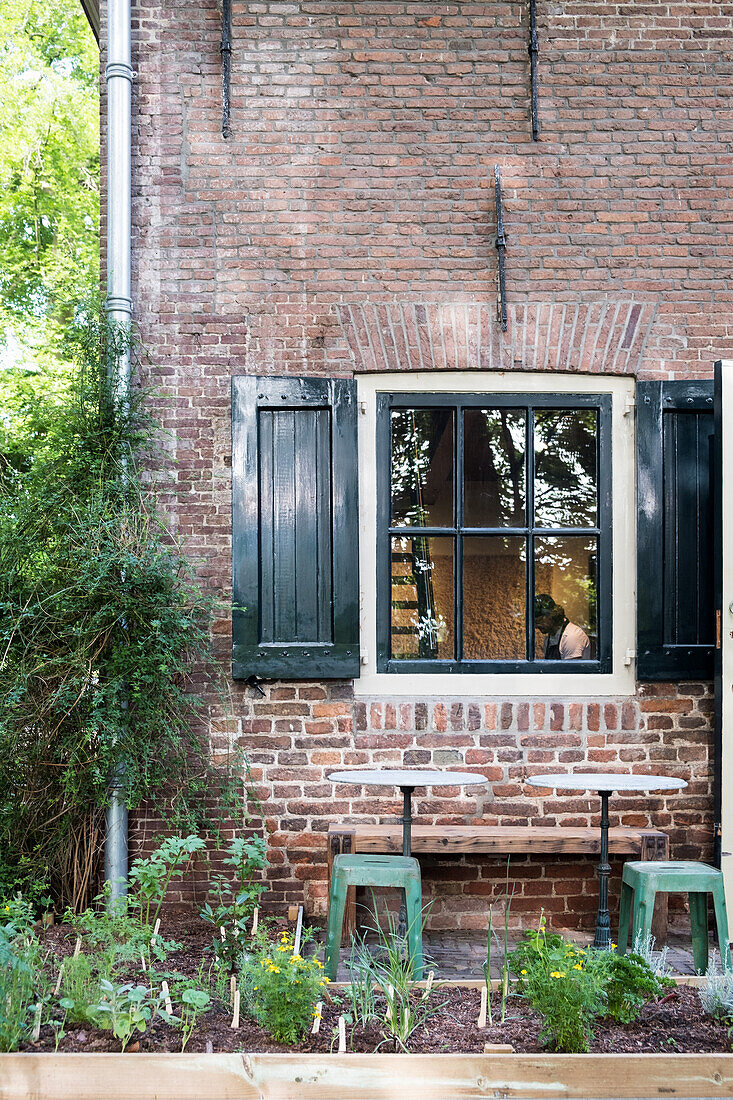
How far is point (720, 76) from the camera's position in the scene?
498cm

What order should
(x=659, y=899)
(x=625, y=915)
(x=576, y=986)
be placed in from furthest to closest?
(x=659, y=899) → (x=625, y=915) → (x=576, y=986)

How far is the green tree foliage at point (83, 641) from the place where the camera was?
4352mm

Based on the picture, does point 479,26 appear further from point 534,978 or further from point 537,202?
point 534,978

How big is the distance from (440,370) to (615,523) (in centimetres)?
120

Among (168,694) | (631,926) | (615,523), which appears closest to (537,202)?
(615,523)

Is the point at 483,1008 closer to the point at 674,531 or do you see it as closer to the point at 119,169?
the point at 674,531

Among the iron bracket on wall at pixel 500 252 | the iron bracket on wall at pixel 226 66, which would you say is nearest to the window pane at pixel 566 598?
the iron bracket on wall at pixel 500 252

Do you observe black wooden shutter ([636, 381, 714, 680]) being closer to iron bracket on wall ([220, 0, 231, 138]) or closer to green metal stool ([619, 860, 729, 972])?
green metal stool ([619, 860, 729, 972])

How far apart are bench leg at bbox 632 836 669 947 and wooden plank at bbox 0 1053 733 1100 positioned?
5.31ft

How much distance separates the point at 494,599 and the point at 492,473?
0.65 metres

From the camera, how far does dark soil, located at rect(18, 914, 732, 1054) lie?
116 inches

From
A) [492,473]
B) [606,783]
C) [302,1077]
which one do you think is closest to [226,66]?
[492,473]

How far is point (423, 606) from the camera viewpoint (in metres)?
4.90

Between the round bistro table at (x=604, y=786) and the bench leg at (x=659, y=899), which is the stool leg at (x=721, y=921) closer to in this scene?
the round bistro table at (x=604, y=786)
